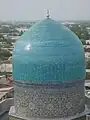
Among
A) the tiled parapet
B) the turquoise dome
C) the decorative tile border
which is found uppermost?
the turquoise dome

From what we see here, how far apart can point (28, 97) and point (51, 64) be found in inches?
40.4

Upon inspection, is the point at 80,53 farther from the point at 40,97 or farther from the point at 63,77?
the point at 40,97

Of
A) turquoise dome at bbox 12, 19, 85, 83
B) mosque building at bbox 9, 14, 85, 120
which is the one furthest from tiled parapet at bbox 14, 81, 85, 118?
turquoise dome at bbox 12, 19, 85, 83

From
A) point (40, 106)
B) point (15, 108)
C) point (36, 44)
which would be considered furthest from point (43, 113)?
point (36, 44)

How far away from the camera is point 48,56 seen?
9.66m

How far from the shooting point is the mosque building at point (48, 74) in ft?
31.7

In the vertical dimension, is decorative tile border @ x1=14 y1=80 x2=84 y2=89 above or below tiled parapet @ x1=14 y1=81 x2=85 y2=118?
above

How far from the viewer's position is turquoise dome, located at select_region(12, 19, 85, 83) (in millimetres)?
9641

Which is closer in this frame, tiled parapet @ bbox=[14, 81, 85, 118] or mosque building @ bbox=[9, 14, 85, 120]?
mosque building @ bbox=[9, 14, 85, 120]

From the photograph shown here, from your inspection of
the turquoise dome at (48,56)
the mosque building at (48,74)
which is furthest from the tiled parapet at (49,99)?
the turquoise dome at (48,56)

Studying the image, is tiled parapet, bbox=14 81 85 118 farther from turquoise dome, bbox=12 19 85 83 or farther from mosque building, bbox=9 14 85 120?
turquoise dome, bbox=12 19 85 83

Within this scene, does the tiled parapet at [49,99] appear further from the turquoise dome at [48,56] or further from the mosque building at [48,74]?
the turquoise dome at [48,56]

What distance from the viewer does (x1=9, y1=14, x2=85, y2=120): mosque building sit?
966 cm

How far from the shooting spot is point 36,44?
9.85 m
